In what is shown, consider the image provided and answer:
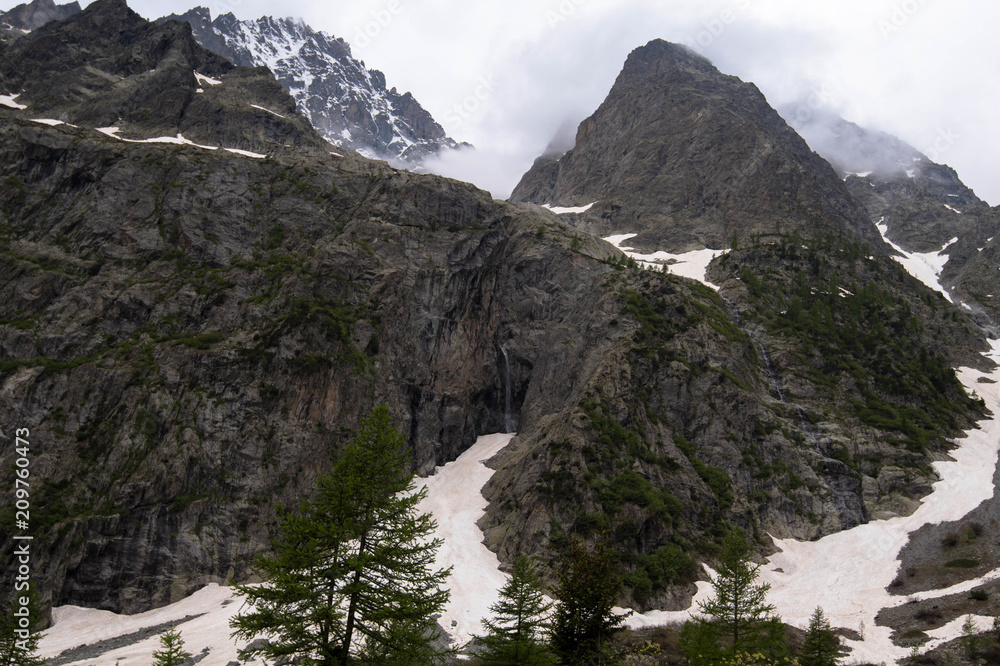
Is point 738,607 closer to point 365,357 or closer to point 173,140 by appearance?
point 365,357

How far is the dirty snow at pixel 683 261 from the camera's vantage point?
113 meters

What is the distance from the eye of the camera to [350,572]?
56.9 ft

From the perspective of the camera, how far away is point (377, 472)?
18.1 m

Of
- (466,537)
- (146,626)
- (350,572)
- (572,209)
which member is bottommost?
(350,572)

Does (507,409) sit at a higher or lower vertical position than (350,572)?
higher

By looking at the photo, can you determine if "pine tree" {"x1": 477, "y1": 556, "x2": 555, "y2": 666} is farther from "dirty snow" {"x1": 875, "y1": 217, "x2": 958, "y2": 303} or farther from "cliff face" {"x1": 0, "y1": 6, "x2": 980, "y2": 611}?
"dirty snow" {"x1": 875, "y1": 217, "x2": 958, "y2": 303}

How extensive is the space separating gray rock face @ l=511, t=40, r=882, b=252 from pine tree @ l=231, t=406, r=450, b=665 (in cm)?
12189

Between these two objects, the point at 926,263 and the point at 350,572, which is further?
the point at 926,263

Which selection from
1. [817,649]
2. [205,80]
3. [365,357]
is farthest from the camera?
[205,80]

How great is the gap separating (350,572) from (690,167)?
147942 mm

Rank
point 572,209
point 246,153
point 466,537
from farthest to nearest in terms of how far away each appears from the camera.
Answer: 1. point 572,209
2. point 246,153
3. point 466,537

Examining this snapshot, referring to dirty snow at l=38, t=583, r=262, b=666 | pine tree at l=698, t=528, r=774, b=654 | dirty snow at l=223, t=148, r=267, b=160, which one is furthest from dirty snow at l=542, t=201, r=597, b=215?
pine tree at l=698, t=528, r=774, b=654

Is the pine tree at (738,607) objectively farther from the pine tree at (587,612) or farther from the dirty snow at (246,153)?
the dirty snow at (246,153)

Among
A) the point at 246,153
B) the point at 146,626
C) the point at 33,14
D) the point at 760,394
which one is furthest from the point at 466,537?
the point at 33,14
